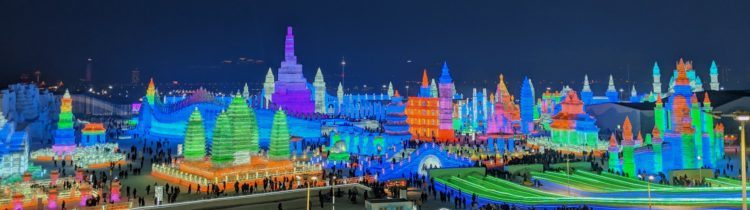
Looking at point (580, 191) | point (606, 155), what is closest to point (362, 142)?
point (606, 155)

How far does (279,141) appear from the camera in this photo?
31.3 meters

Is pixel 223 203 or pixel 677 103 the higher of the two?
pixel 677 103

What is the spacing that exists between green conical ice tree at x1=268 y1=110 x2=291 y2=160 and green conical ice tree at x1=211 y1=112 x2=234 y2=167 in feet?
10.4

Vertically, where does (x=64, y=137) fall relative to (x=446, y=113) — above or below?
below

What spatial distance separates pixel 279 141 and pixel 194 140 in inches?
175

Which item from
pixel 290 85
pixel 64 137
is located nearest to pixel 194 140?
pixel 64 137

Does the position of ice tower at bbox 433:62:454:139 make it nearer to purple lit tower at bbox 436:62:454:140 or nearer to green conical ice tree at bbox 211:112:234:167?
purple lit tower at bbox 436:62:454:140

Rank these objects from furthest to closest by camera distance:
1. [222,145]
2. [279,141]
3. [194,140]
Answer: [279,141]
[194,140]
[222,145]

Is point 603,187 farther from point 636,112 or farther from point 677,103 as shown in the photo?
point 636,112

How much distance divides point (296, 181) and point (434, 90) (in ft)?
96.6

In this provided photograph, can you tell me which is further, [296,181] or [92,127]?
[92,127]

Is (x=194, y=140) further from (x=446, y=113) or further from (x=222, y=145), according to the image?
(x=446, y=113)

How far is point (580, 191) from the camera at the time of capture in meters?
24.0

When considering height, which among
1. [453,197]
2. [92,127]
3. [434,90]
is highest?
[434,90]
